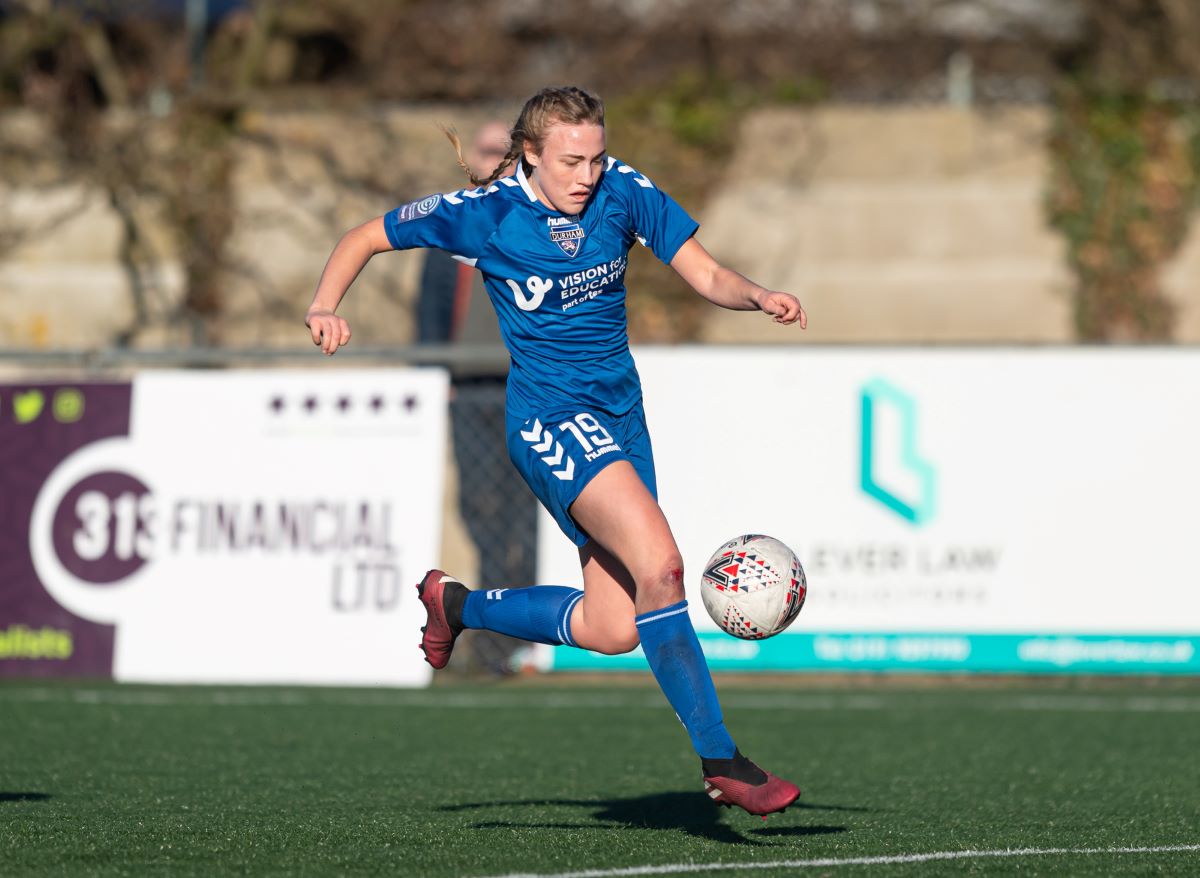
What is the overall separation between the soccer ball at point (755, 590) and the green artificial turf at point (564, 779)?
558 millimetres

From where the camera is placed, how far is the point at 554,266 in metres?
4.92

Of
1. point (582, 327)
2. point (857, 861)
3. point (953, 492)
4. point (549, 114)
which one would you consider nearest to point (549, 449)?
point (582, 327)

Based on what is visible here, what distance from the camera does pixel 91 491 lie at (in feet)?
30.9

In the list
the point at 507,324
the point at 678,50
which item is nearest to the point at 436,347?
the point at 507,324

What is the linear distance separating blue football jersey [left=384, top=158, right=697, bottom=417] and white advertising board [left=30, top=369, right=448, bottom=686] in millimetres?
4259

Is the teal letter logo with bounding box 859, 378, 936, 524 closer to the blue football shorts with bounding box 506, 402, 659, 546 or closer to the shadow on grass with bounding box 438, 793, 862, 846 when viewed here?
the shadow on grass with bounding box 438, 793, 862, 846

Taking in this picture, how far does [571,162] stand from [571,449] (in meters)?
0.75

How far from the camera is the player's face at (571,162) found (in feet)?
15.7

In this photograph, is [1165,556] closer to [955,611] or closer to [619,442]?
[955,611]

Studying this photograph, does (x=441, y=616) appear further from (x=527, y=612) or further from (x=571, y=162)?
(x=571, y=162)

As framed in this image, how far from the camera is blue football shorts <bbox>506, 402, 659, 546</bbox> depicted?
4.79 meters

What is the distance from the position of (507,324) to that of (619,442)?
18.1 inches

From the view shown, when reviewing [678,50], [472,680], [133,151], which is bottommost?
[472,680]

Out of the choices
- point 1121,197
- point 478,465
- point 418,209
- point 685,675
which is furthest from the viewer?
point 1121,197
